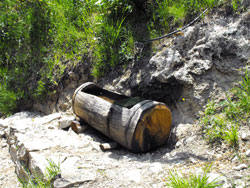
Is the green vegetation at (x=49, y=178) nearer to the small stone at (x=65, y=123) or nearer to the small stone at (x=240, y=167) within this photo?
the small stone at (x=65, y=123)

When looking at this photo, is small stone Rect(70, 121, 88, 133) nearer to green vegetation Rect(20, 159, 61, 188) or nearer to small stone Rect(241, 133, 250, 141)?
green vegetation Rect(20, 159, 61, 188)

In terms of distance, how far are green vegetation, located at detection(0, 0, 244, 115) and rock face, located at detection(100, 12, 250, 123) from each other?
0.39 meters

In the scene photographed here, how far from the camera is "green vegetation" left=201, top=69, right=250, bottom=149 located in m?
2.96

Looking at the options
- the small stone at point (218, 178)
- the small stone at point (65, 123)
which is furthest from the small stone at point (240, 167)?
the small stone at point (65, 123)

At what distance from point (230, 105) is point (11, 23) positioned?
558cm

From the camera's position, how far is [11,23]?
21.8ft

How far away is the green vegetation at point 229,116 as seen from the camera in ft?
9.70

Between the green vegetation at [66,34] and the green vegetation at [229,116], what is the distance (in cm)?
134

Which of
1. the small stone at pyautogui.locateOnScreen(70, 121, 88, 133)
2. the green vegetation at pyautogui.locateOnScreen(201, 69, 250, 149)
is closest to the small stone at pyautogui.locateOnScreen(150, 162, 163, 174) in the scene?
the green vegetation at pyautogui.locateOnScreen(201, 69, 250, 149)

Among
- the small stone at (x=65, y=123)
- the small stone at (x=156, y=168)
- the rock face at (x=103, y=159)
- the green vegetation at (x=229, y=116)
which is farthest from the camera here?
the small stone at (x=65, y=123)

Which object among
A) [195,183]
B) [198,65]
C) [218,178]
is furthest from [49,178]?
A: [198,65]

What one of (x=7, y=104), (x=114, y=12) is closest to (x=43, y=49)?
(x=7, y=104)

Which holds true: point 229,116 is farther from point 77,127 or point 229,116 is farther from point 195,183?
point 77,127

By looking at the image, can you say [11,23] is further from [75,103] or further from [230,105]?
[230,105]
